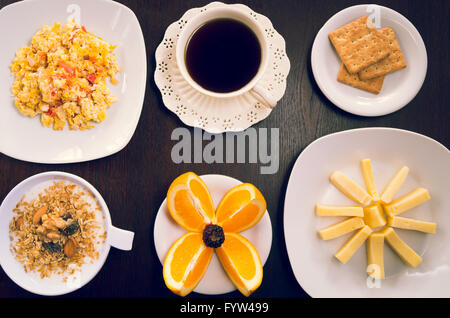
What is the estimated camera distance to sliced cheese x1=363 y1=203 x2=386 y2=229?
37.7 inches

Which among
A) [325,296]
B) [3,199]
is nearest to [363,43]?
[325,296]

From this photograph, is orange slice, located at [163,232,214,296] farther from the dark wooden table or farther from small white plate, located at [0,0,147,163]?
small white plate, located at [0,0,147,163]

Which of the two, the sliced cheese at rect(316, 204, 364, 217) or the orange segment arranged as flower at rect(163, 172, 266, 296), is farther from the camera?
the sliced cheese at rect(316, 204, 364, 217)

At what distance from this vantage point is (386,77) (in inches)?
39.7

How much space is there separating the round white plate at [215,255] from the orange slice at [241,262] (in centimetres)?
3

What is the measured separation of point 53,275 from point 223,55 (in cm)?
82

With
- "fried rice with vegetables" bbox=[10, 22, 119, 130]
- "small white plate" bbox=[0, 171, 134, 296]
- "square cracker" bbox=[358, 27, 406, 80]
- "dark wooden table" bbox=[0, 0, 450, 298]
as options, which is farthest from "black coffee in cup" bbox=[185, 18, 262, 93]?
"small white plate" bbox=[0, 171, 134, 296]

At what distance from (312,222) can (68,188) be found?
750mm

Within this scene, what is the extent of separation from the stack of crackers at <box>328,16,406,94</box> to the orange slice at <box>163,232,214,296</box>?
0.67 metres

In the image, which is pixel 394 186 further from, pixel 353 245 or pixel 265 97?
pixel 265 97

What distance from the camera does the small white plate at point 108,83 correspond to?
938mm

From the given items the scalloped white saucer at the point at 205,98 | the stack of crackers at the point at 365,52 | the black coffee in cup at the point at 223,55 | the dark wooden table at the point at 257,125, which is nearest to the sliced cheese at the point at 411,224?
the dark wooden table at the point at 257,125

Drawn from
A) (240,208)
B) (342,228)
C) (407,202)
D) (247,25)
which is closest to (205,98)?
(247,25)

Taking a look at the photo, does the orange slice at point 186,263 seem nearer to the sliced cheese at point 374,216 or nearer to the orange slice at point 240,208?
the orange slice at point 240,208
